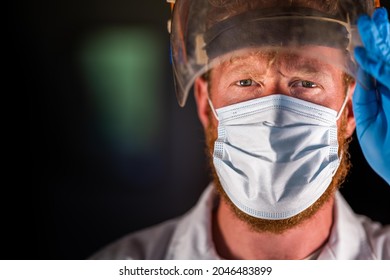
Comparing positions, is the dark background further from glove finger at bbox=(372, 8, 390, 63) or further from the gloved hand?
glove finger at bbox=(372, 8, 390, 63)

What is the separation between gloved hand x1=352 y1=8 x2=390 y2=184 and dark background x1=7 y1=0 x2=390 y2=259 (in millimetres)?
281

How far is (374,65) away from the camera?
1329 millimetres

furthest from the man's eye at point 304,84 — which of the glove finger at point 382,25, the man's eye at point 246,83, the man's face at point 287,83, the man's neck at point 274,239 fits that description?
the man's neck at point 274,239

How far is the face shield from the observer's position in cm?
134

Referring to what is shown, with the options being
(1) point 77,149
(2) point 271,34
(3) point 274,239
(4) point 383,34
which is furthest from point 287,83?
(1) point 77,149

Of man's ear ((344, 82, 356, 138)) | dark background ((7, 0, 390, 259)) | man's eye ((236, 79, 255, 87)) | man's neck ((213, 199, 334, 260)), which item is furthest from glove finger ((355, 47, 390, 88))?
dark background ((7, 0, 390, 259))

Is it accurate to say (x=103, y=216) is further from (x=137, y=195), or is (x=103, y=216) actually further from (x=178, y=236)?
(x=178, y=236)

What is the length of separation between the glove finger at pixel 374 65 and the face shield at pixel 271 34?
0.9 inches

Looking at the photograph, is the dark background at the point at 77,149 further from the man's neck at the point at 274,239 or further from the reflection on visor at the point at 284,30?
the reflection on visor at the point at 284,30

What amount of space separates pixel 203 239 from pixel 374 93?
62 centimetres

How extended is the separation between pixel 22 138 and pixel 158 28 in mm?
544

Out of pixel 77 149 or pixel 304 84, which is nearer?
pixel 304 84

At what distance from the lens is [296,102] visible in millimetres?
1394

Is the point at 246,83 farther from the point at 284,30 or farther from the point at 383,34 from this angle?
the point at 383,34
